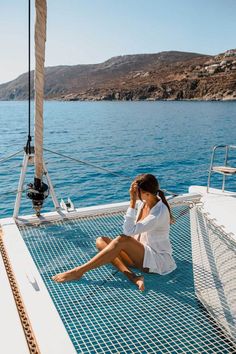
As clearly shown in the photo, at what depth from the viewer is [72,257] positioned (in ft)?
15.6

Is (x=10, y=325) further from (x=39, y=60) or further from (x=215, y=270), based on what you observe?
(x=39, y=60)

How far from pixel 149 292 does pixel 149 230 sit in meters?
0.66

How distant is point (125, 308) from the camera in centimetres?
368

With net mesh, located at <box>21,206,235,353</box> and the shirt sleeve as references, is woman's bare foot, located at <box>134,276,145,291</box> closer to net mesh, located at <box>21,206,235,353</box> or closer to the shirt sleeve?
net mesh, located at <box>21,206,235,353</box>

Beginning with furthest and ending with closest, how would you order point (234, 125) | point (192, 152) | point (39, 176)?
1. point (234, 125)
2. point (192, 152)
3. point (39, 176)

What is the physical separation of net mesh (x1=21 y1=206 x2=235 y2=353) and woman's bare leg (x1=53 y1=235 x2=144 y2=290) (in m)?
0.10

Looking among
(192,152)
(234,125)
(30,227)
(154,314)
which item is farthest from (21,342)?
(234,125)

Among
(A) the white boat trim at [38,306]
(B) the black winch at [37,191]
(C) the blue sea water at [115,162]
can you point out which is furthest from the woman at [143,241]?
(C) the blue sea water at [115,162]

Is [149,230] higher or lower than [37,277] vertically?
higher

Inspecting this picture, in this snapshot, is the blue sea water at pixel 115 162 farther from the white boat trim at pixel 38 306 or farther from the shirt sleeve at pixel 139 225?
the shirt sleeve at pixel 139 225

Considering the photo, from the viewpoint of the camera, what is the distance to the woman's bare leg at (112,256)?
4.05 m

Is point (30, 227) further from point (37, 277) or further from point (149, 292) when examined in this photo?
point (149, 292)

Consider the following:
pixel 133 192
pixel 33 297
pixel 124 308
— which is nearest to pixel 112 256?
pixel 124 308

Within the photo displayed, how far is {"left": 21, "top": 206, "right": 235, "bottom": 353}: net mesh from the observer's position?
3.24 meters
